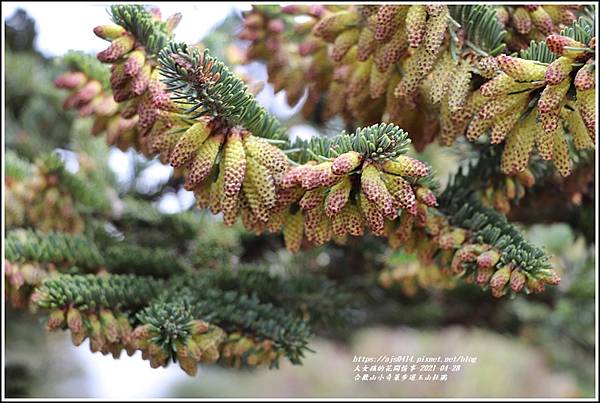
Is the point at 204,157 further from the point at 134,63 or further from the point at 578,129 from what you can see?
the point at 578,129

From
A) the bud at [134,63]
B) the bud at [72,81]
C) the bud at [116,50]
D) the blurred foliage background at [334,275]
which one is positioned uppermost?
the bud at [72,81]

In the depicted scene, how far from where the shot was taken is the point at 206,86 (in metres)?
0.50

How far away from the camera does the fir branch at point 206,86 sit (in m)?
0.49

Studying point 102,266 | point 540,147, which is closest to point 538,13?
point 540,147

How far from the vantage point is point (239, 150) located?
53 cm

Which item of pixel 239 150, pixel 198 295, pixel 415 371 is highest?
pixel 239 150

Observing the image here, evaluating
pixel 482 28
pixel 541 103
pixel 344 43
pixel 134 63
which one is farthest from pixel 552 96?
pixel 134 63

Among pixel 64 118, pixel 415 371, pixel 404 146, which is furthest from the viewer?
pixel 64 118

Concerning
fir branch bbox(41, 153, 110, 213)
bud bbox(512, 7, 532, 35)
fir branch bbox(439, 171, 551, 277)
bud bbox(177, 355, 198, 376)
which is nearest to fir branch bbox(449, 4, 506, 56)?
bud bbox(512, 7, 532, 35)

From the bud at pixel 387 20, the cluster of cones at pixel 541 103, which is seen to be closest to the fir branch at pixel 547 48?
the cluster of cones at pixel 541 103

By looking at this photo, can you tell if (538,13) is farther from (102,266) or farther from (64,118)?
(64,118)

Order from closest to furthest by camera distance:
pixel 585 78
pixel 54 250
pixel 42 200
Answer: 1. pixel 585 78
2. pixel 54 250
3. pixel 42 200

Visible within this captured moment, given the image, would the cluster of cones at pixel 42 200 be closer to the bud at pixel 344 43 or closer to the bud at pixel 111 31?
the bud at pixel 111 31

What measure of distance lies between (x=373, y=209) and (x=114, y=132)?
35cm
